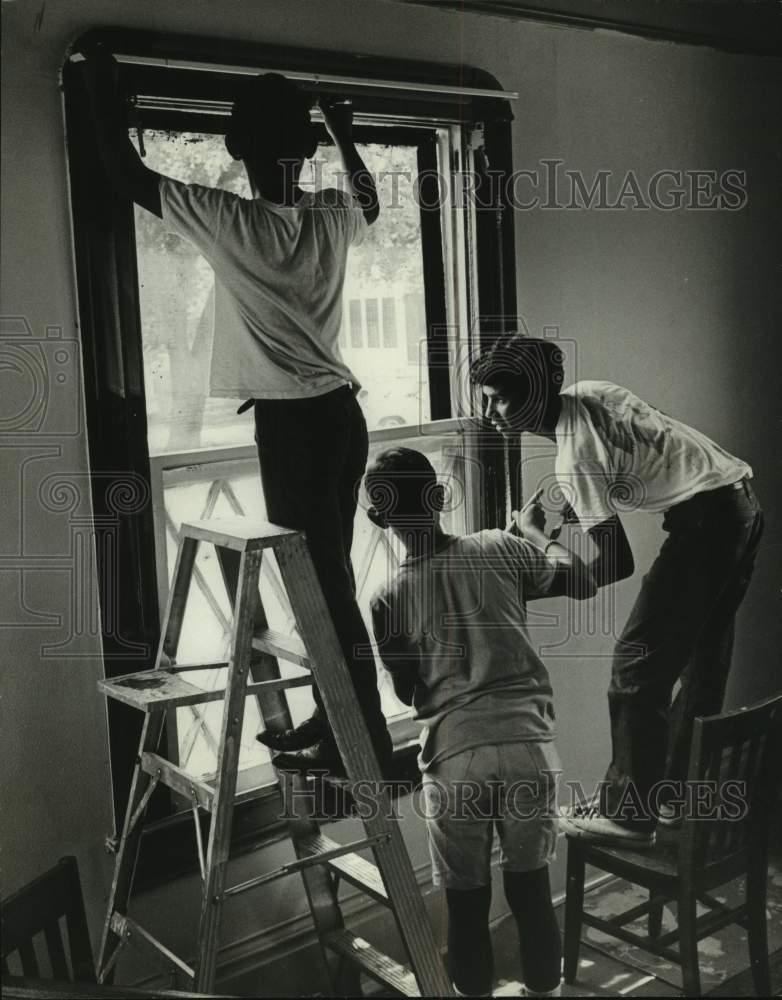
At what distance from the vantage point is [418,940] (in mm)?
1823

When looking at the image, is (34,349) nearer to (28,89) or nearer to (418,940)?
(28,89)

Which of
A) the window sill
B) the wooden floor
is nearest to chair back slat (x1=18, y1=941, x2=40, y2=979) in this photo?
the window sill

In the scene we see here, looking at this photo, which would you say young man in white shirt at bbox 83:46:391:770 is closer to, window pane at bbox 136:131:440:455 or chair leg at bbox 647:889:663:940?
window pane at bbox 136:131:440:455

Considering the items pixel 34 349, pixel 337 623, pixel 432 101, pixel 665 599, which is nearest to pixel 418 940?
pixel 337 623

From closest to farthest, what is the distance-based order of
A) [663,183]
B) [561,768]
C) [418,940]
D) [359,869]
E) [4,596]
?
[4,596], [418,940], [359,869], [561,768], [663,183]

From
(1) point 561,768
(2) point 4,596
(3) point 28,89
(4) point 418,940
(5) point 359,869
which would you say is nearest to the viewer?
(3) point 28,89

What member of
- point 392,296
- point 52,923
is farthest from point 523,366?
point 52,923

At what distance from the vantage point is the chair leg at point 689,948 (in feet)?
6.82

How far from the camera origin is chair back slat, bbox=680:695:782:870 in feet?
6.99

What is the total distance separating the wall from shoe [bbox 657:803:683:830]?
171 mm

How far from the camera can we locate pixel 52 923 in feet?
5.42

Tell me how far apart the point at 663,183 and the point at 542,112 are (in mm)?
333

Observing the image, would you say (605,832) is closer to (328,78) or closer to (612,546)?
(612,546)

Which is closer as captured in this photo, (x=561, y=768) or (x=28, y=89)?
(x=28, y=89)
